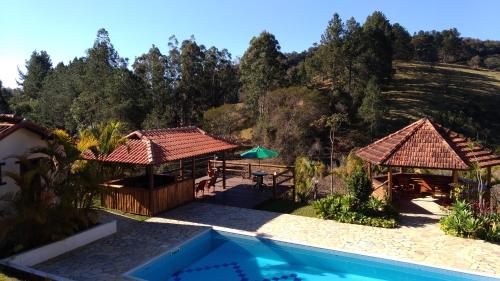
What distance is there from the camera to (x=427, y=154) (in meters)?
15.8

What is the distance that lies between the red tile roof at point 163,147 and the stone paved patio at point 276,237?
2.32 metres

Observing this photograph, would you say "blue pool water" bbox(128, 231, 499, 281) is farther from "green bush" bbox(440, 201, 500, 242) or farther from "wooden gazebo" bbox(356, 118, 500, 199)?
"wooden gazebo" bbox(356, 118, 500, 199)

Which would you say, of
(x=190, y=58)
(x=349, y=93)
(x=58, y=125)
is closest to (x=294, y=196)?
(x=349, y=93)

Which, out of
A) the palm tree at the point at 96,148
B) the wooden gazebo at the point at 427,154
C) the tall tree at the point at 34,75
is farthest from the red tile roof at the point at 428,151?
the tall tree at the point at 34,75

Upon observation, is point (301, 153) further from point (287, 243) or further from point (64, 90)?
point (64, 90)

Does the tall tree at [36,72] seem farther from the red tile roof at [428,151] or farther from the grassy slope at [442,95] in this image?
the red tile roof at [428,151]

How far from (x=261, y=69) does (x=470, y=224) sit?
33.0 meters

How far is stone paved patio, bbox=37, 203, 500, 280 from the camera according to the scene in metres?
11.3

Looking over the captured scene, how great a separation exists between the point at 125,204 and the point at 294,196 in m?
7.39

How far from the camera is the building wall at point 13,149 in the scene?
43.1 feet

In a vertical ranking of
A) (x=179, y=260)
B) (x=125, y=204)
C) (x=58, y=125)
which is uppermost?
(x=58, y=125)

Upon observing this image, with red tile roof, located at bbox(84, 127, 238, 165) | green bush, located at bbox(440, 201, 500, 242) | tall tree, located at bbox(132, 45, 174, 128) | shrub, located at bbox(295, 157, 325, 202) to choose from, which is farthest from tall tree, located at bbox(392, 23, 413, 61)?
green bush, located at bbox(440, 201, 500, 242)

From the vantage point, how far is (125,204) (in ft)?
54.6

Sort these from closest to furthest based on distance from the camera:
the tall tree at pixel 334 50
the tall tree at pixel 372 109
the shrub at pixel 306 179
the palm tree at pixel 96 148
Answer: the palm tree at pixel 96 148
the shrub at pixel 306 179
the tall tree at pixel 372 109
the tall tree at pixel 334 50
